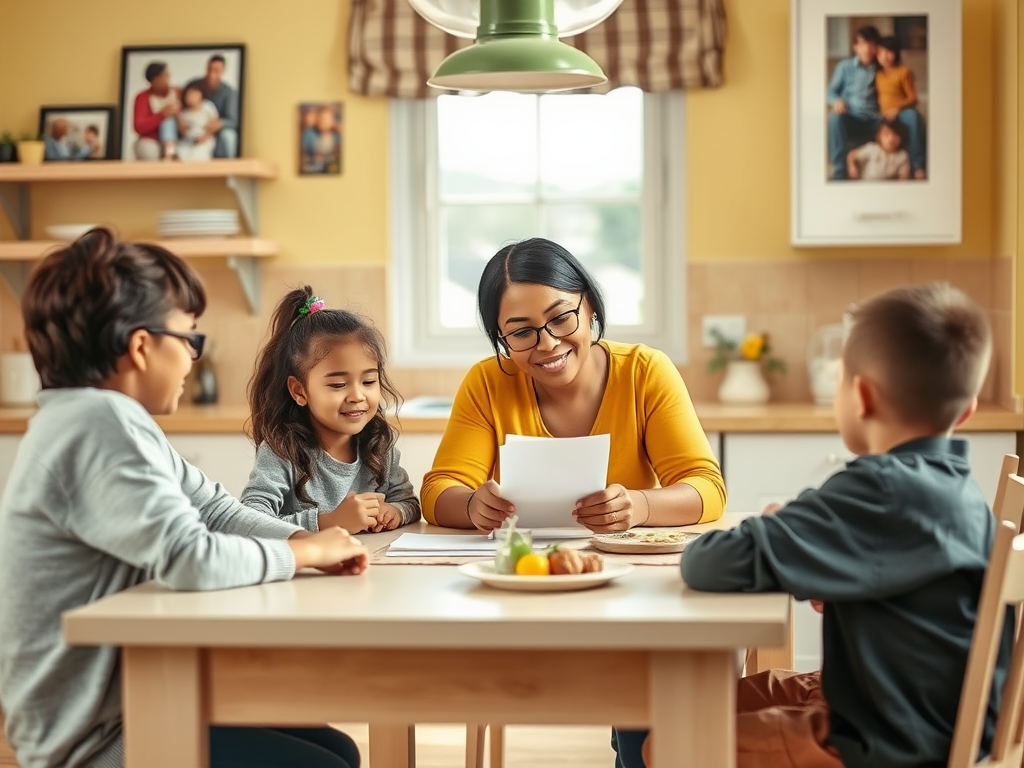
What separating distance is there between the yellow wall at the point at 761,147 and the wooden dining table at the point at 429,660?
109 inches

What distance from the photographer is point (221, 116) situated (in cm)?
434

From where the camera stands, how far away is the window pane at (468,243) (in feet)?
14.6

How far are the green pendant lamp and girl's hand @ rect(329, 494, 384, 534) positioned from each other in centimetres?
74

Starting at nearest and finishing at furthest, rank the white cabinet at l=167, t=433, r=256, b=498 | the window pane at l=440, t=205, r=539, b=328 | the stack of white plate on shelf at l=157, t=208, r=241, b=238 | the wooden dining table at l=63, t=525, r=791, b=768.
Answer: the wooden dining table at l=63, t=525, r=791, b=768 < the white cabinet at l=167, t=433, r=256, b=498 < the stack of white plate on shelf at l=157, t=208, r=241, b=238 < the window pane at l=440, t=205, r=539, b=328

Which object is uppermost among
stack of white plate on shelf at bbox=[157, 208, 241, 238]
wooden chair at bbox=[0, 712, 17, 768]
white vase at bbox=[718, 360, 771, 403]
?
stack of white plate on shelf at bbox=[157, 208, 241, 238]

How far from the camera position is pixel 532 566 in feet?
5.67

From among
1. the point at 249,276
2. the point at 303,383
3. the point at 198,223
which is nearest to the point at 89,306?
the point at 303,383

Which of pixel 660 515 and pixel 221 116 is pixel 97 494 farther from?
pixel 221 116

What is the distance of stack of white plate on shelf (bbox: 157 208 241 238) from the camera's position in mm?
4234

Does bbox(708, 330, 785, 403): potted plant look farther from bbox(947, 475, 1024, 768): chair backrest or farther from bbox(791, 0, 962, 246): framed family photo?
bbox(947, 475, 1024, 768): chair backrest

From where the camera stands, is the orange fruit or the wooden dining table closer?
the wooden dining table

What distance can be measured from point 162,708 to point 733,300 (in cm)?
Result: 303

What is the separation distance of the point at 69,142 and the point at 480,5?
8.39ft

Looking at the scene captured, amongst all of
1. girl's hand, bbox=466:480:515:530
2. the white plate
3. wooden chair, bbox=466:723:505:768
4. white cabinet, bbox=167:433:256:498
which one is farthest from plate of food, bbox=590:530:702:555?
white cabinet, bbox=167:433:256:498
